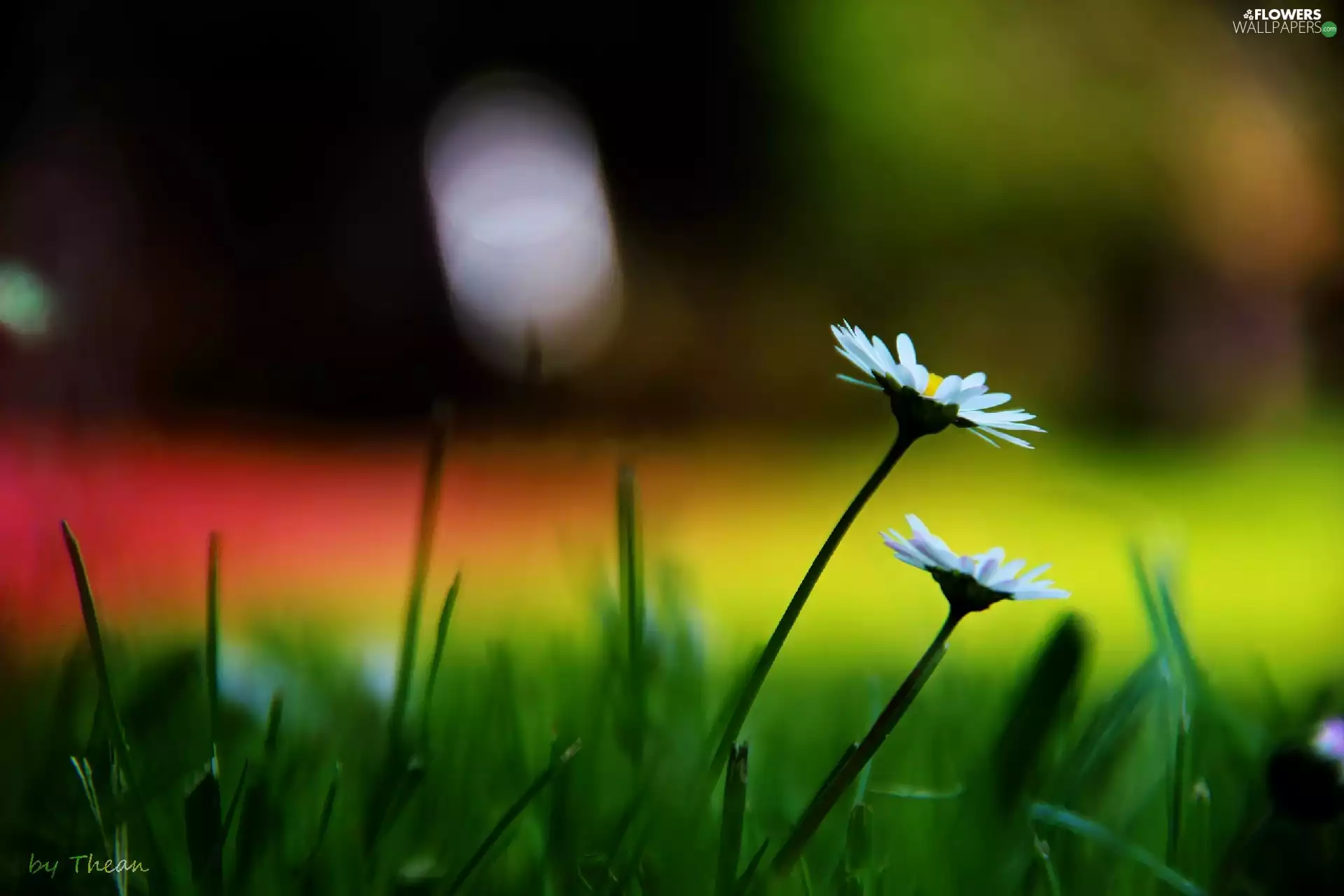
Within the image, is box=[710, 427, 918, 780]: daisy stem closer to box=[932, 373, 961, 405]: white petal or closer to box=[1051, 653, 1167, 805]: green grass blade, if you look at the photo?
box=[932, 373, 961, 405]: white petal

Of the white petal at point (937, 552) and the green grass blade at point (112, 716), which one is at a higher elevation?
the white petal at point (937, 552)

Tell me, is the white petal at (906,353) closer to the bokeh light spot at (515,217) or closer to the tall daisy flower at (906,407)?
the tall daisy flower at (906,407)

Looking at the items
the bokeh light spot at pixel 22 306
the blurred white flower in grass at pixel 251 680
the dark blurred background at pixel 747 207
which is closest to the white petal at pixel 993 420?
the blurred white flower in grass at pixel 251 680

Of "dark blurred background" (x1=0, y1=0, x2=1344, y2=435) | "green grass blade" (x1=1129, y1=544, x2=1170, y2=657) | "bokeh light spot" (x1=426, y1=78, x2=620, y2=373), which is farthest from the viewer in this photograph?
"bokeh light spot" (x1=426, y1=78, x2=620, y2=373)

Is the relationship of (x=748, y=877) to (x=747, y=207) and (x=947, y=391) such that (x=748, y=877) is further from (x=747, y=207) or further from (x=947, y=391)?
(x=747, y=207)

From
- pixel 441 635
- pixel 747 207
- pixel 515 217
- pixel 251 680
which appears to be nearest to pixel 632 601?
pixel 441 635

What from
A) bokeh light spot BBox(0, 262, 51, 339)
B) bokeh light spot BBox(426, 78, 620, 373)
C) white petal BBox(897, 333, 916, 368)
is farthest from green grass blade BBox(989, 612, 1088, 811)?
bokeh light spot BBox(426, 78, 620, 373)
